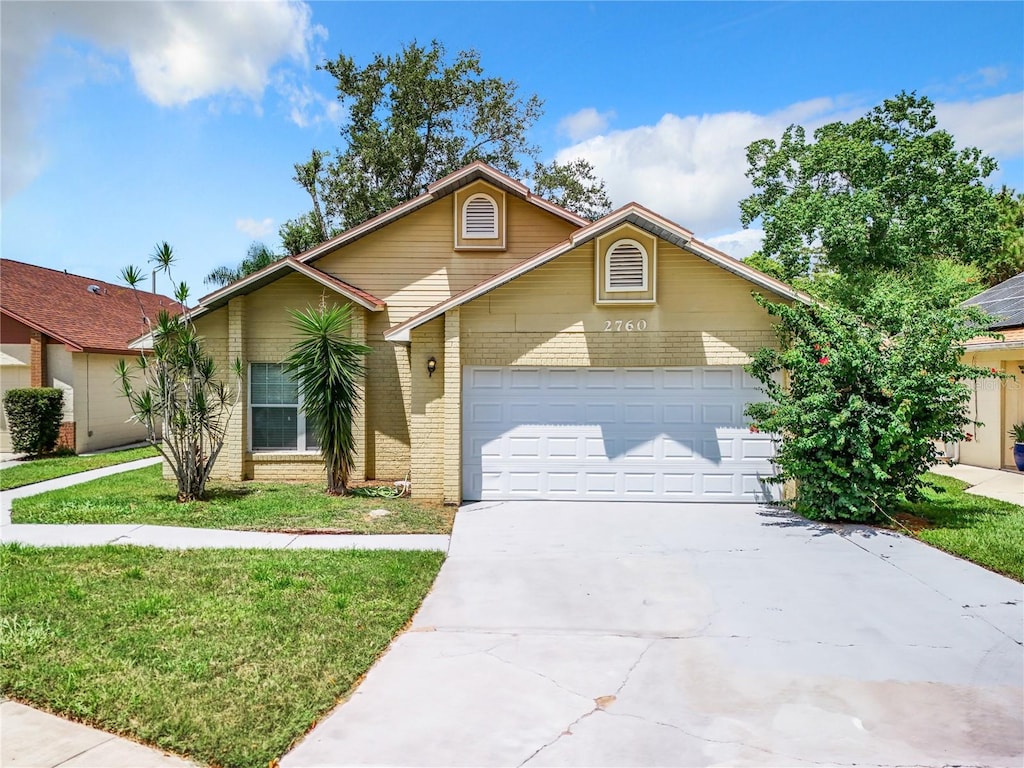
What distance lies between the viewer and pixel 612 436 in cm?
1118

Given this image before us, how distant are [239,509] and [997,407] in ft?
53.1

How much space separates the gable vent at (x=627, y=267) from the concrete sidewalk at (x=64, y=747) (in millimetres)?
8916

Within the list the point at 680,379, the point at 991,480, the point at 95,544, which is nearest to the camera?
the point at 95,544

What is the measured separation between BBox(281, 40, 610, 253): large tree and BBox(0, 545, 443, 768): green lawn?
23458 mm

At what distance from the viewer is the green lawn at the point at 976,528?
7605 mm

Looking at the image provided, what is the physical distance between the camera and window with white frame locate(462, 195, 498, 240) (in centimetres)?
1400

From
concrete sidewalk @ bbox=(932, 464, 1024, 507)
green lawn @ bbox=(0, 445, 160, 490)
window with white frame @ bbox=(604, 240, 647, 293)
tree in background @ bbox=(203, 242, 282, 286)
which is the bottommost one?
concrete sidewalk @ bbox=(932, 464, 1024, 507)

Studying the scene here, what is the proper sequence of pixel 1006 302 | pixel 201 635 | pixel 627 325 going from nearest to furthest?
pixel 201 635, pixel 627 325, pixel 1006 302

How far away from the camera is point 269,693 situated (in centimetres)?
439

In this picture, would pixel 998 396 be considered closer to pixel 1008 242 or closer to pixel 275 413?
pixel 275 413

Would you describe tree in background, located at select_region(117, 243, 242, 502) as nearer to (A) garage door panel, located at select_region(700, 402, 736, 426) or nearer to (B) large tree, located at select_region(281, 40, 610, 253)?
(A) garage door panel, located at select_region(700, 402, 736, 426)

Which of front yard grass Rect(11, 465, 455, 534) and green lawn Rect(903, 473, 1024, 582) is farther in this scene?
front yard grass Rect(11, 465, 455, 534)

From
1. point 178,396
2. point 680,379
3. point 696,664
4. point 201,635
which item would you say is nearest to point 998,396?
point 680,379

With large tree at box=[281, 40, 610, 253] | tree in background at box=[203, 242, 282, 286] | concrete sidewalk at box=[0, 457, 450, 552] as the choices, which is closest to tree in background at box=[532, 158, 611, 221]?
large tree at box=[281, 40, 610, 253]
